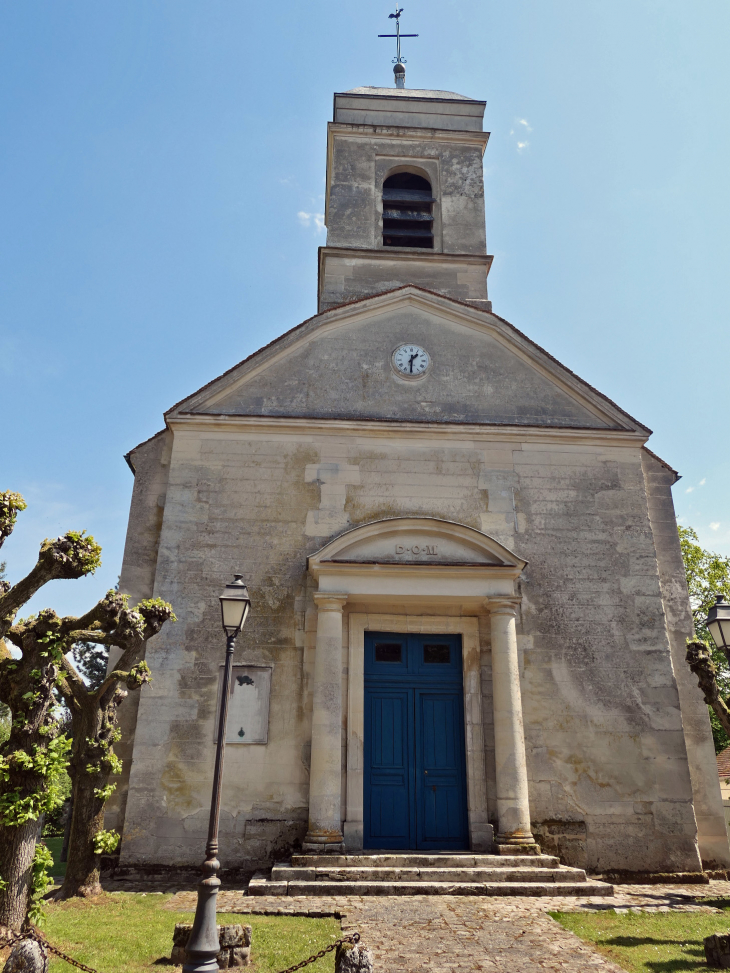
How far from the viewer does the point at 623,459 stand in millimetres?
11773

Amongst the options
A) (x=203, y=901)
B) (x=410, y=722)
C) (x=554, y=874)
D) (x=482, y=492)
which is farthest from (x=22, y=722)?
(x=482, y=492)

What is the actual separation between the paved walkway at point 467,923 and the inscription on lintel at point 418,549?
4.47 meters

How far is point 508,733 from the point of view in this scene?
957 centimetres

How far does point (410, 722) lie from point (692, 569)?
15924 millimetres

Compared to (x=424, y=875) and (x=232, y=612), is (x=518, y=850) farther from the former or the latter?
(x=232, y=612)

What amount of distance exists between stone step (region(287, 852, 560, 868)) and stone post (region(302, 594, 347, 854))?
261mm

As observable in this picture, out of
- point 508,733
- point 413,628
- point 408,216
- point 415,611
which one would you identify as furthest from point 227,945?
point 408,216

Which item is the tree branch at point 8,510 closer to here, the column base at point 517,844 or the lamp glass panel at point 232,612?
the lamp glass panel at point 232,612

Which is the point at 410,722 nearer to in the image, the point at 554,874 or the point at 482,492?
the point at 554,874

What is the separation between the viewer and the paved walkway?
5.45 metres

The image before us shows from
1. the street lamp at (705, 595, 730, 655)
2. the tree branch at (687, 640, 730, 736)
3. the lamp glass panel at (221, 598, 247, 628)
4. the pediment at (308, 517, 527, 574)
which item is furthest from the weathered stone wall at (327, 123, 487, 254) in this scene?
the lamp glass panel at (221, 598, 247, 628)

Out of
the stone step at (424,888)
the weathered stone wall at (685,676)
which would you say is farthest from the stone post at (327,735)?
the weathered stone wall at (685,676)

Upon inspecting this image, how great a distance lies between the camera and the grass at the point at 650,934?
222 inches

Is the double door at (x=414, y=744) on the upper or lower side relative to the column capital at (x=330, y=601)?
lower
